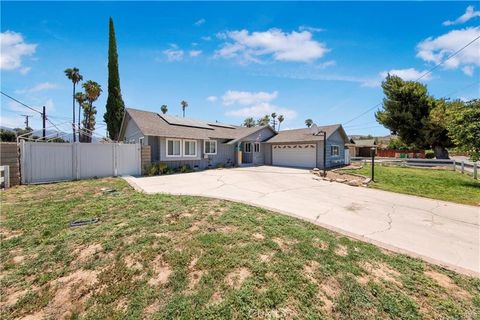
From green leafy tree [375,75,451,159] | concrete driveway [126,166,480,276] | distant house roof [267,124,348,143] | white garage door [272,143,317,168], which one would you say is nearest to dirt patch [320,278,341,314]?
concrete driveway [126,166,480,276]

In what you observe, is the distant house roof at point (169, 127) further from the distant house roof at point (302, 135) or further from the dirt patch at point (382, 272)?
the dirt patch at point (382, 272)

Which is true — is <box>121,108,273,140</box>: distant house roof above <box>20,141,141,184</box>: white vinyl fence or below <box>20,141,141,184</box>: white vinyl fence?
above

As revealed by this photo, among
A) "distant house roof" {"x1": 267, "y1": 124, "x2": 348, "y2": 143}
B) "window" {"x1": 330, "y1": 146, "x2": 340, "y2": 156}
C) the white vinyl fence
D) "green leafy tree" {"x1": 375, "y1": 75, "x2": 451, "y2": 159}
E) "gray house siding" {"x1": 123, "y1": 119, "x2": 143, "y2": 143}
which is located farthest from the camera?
"green leafy tree" {"x1": 375, "y1": 75, "x2": 451, "y2": 159}

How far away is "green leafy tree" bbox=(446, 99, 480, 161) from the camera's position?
11352 mm

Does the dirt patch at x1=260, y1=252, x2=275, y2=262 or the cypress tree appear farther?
the cypress tree

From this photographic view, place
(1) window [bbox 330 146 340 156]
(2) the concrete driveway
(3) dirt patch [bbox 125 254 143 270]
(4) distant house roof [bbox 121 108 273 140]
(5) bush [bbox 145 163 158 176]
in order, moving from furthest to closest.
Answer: (1) window [bbox 330 146 340 156] < (4) distant house roof [bbox 121 108 273 140] < (5) bush [bbox 145 163 158 176] < (2) the concrete driveway < (3) dirt patch [bbox 125 254 143 270]

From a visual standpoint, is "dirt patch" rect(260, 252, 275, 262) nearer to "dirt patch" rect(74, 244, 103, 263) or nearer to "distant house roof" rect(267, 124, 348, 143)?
"dirt patch" rect(74, 244, 103, 263)

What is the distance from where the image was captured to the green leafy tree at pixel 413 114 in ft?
82.9

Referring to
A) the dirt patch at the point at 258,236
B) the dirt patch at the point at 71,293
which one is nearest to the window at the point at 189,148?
the dirt patch at the point at 258,236

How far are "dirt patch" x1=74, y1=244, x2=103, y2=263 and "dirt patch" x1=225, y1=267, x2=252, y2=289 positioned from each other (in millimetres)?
2292

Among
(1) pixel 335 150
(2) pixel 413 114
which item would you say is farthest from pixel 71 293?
(2) pixel 413 114

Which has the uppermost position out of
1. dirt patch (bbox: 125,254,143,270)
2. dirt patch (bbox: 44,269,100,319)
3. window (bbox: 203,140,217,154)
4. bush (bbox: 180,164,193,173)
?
window (bbox: 203,140,217,154)

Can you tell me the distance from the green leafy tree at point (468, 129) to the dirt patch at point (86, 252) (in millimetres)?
17048

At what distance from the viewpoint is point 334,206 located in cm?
685
